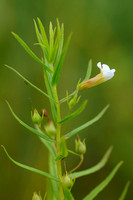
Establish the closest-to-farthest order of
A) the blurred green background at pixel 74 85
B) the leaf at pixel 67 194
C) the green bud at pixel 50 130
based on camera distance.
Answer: the leaf at pixel 67 194 < the green bud at pixel 50 130 < the blurred green background at pixel 74 85

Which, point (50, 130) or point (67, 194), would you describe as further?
point (50, 130)

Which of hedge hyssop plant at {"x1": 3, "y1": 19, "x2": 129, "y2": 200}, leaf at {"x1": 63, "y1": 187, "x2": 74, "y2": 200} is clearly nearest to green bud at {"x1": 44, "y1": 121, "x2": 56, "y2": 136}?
hedge hyssop plant at {"x1": 3, "y1": 19, "x2": 129, "y2": 200}

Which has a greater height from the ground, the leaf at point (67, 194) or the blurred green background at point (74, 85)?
the blurred green background at point (74, 85)

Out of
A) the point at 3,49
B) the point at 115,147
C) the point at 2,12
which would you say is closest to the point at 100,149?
the point at 115,147

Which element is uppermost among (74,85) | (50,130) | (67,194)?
(74,85)

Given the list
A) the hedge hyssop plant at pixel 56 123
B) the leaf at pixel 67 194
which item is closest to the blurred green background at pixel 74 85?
the hedge hyssop plant at pixel 56 123

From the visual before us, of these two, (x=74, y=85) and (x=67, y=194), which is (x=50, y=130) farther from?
(x=74, y=85)

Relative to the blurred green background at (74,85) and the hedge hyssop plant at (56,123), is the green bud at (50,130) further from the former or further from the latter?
the blurred green background at (74,85)

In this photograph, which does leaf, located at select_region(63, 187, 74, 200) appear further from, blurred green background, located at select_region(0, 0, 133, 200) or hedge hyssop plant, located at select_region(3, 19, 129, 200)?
blurred green background, located at select_region(0, 0, 133, 200)

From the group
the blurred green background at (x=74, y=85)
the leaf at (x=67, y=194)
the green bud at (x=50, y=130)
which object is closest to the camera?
the leaf at (x=67, y=194)

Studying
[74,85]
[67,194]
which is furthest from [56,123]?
[74,85]
